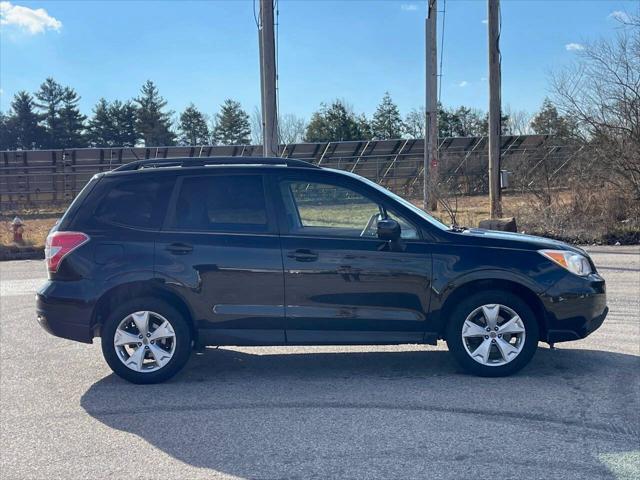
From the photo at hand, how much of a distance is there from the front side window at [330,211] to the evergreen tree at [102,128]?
55.5m

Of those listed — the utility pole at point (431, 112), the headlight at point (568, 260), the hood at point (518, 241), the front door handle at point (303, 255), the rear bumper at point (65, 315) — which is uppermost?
the utility pole at point (431, 112)

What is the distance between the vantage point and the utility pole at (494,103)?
16984 millimetres

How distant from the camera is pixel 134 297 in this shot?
5684 millimetres

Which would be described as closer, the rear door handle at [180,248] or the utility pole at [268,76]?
the rear door handle at [180,248]

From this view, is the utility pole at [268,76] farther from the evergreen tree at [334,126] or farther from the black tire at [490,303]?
the evergreen tree at [334,126]

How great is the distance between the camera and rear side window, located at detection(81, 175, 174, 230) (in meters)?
5.77

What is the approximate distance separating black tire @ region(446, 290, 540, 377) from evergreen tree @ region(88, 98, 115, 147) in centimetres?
5637

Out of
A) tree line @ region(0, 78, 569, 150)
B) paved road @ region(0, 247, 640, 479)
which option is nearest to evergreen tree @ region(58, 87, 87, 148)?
tree line @ region(0, 78, 569, 150)

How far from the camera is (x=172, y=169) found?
5922mm

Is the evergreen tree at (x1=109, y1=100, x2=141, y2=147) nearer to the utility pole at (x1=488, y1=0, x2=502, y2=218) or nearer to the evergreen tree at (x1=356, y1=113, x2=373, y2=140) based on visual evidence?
the evergreen tree at (x1=356, y1=113, x2=373, y2=140)

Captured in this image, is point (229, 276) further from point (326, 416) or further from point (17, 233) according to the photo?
point (17, 233)

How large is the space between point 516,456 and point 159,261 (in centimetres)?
323

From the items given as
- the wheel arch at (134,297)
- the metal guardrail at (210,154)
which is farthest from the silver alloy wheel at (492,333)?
the metal guardrail at (210,154)

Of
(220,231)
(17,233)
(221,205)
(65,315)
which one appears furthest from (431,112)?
(65,315)
